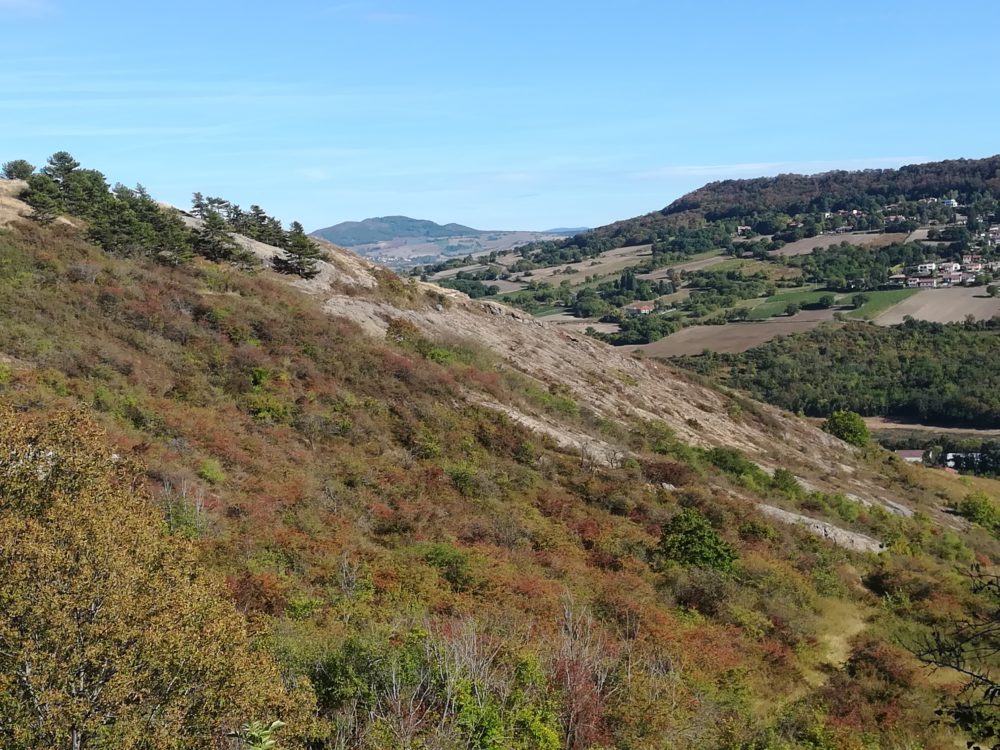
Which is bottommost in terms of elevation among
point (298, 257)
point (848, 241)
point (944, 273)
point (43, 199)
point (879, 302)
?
point (879, 302)

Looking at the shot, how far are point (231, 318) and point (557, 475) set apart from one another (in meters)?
15.4

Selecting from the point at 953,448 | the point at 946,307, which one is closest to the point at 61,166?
the point at 953,448

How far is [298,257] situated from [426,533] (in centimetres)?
2835

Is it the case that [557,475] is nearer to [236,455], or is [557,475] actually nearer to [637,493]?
[637,493]

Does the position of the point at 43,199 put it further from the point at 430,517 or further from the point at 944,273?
the point at 944,273

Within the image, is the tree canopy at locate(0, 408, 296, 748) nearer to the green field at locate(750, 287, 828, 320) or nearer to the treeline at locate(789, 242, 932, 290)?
the green field at locate(750, 287, 828, 320)

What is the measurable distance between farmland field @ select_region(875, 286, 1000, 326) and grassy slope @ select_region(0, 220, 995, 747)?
105367 millimetres

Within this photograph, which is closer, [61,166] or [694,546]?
[694,546]

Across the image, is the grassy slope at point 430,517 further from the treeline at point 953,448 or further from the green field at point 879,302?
the green field at point 879,302

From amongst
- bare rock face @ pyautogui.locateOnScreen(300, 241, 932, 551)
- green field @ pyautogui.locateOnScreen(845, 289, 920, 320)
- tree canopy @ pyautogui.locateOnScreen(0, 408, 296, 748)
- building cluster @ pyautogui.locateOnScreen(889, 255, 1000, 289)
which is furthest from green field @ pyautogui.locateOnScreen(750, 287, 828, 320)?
tree canopy @ pyautogui.locateOnScreen(0, 408, 296, 748)

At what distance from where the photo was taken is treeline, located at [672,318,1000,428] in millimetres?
96375

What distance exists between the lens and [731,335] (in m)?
129


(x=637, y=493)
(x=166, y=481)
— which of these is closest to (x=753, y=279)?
(x=637, y=493)

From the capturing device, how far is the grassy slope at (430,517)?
13828mm
